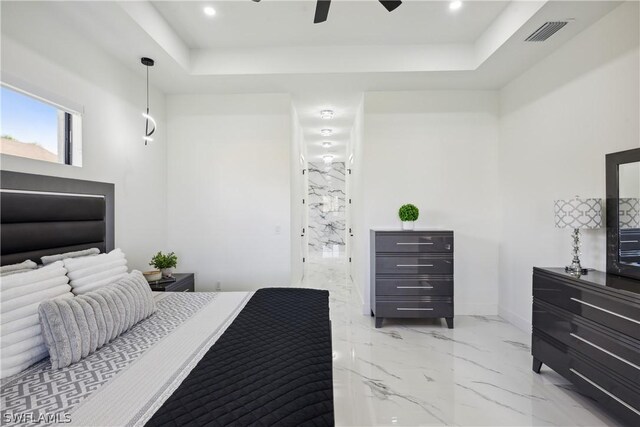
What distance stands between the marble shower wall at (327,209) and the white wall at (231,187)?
531cm

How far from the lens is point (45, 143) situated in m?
2.16

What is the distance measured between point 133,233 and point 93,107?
1.21 metres

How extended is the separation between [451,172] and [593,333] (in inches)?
90.6

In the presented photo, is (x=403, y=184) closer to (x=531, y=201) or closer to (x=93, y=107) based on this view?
(x=531, y=201)

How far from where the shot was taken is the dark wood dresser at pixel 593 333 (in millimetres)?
1692

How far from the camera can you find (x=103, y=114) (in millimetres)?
2730

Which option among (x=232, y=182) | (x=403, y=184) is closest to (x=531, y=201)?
(x=403, y=184)

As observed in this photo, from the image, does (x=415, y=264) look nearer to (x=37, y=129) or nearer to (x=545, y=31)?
(x=545, y=31)

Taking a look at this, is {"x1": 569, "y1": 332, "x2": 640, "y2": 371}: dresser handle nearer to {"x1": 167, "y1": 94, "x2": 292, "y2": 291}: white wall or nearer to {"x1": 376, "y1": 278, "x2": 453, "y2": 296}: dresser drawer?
{"x1": 376, "y1": 278, "x2": 453, "y2": 296}: dresser drawer

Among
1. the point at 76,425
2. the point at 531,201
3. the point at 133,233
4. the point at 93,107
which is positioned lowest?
the point at 76,425

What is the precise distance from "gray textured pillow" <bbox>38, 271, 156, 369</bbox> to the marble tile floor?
1.38 meters

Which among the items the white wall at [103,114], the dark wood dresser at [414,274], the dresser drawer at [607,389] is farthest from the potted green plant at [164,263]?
the dresser drawer at [607,389]

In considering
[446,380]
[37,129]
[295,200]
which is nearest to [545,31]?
[446,380]

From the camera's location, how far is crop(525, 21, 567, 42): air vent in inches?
95.9
